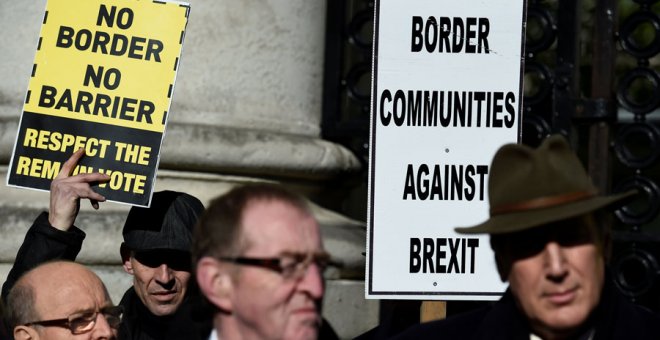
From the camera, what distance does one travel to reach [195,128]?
6.25 metres

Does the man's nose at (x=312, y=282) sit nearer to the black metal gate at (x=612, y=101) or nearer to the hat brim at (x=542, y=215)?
the hat brim at (x=542, y=215)

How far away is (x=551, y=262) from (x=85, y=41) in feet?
7.45

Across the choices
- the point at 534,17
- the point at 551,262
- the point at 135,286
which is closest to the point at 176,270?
the point at 135,286

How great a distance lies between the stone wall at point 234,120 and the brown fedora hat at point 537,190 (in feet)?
9.34

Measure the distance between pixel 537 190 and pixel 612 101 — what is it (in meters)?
3.15

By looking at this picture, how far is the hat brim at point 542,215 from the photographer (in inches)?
129

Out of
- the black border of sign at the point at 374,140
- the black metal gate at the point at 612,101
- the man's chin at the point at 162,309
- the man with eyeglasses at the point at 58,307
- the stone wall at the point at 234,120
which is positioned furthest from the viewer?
the black metal gate at the point at 612,101

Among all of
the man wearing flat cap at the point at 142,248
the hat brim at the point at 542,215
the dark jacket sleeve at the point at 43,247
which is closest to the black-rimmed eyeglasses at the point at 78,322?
the man wearing flat cap at the point at 142,248

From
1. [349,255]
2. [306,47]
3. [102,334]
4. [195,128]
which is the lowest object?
[102,334]

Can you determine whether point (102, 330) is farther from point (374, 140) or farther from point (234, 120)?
point (234, 120)

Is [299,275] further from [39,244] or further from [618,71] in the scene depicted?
[618,71]

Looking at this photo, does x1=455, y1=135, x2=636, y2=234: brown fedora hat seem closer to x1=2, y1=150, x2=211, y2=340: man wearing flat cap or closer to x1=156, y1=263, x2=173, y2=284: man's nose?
x1=2, y1=150, x2=211, y2=340: man wearing flat cap

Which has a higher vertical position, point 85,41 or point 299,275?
point 85,41

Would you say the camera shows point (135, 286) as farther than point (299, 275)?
Yes
